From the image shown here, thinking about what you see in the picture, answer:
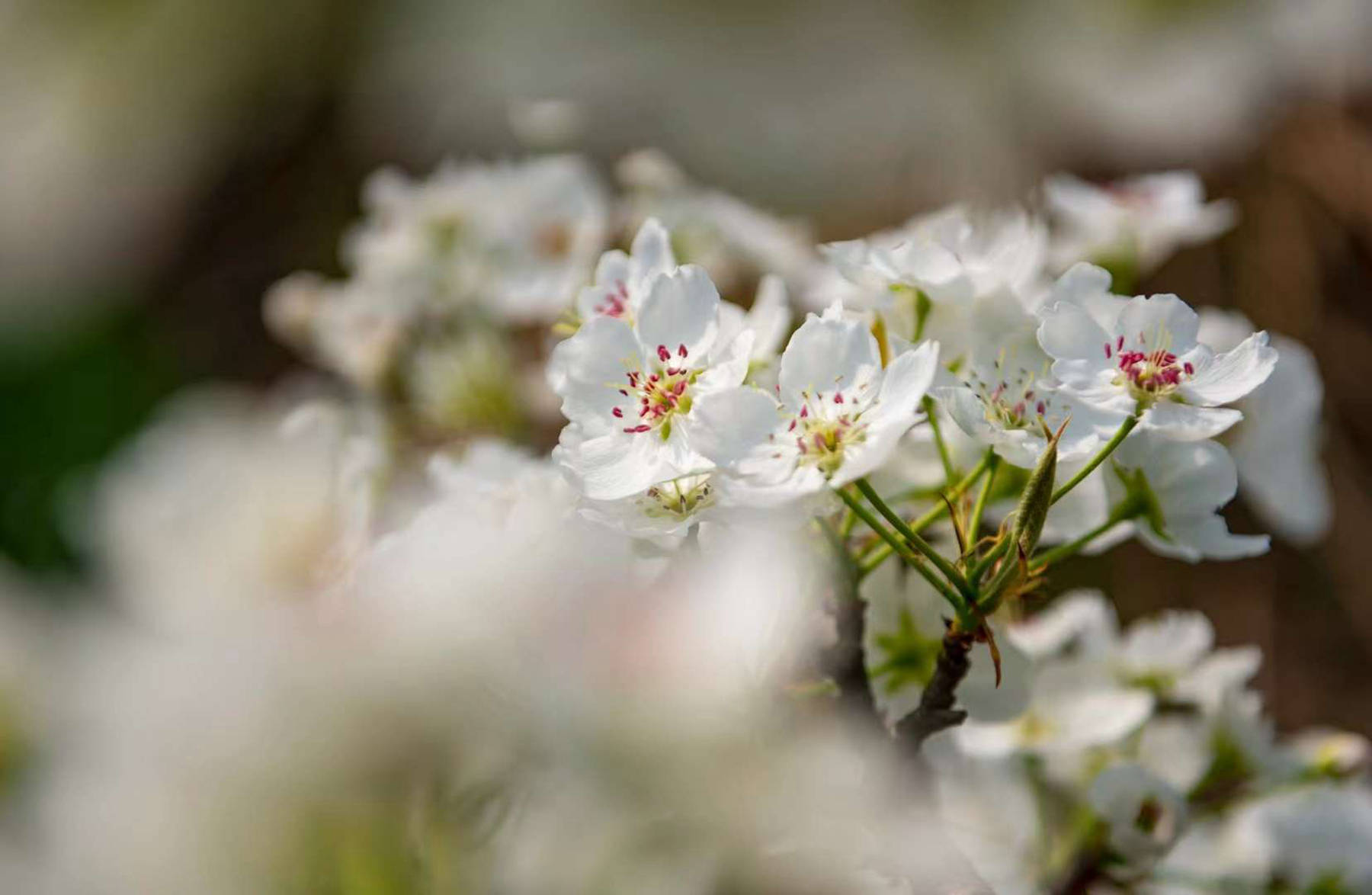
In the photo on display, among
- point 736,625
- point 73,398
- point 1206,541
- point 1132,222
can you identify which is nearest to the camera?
point 736,625

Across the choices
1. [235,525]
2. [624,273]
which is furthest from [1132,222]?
[235,525]

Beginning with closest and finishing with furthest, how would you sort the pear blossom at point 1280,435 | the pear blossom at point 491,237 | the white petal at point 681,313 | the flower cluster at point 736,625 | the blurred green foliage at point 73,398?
the flower cluster at point 736,625 → the white petal at point 681,313 → the pear blossom at point 1280,435 → the pear blossom at point 491,237 → the blurred green foliage at point 73,398

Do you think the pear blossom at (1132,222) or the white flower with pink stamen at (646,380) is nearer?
the white flower with pink stamen at (646,380)

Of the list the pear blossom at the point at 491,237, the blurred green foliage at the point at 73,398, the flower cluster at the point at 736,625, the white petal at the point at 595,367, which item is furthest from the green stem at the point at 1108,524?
the blurred green foliage at the point at 73,398

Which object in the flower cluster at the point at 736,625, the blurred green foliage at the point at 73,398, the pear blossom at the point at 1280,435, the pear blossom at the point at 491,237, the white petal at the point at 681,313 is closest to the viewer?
the flower cluster at the point at 736,625

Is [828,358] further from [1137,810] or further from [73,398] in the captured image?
[73,398]

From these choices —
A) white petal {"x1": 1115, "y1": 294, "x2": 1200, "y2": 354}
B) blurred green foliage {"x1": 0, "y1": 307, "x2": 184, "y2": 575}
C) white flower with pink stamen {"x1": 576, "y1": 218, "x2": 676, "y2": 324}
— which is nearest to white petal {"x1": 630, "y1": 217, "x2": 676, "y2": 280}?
white flower with pink stamen {"x1": 576, "y1": 218, "x2": 676, "y2": 324}

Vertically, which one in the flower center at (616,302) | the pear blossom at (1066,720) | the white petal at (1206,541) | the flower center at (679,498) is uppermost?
the flower center at (616,302)

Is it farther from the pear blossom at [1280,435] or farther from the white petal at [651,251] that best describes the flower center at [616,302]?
the pear blossom at [1280,435]
